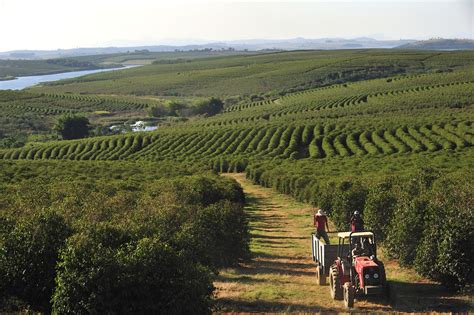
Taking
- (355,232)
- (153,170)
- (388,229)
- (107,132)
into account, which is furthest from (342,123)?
(355,232)

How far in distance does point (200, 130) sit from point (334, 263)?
70343mm

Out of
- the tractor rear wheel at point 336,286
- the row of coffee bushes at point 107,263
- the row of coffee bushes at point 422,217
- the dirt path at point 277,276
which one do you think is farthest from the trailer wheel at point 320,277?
the row of coffee bushes at point 107,263

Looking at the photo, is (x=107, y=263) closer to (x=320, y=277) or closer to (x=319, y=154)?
(x=320, y=277)

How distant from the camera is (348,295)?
48.7 feet

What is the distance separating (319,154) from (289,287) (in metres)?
44.2

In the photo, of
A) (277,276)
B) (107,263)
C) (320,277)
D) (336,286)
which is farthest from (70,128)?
(107,263)

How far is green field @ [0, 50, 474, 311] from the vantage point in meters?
18.1

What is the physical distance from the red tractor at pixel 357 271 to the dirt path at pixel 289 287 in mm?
484

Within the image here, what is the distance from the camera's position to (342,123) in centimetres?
8112

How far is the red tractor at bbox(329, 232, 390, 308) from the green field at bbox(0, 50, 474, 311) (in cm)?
224

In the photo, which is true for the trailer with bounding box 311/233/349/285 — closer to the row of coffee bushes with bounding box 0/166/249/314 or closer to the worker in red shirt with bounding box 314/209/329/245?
the worker in red shirt with bounding box 314/209/329/245

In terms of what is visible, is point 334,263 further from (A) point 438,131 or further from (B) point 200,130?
(B) point 200,130

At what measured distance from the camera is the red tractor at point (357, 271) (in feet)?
47.9

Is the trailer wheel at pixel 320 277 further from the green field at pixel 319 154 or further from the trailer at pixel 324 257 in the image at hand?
the green field at pixel 319 154
